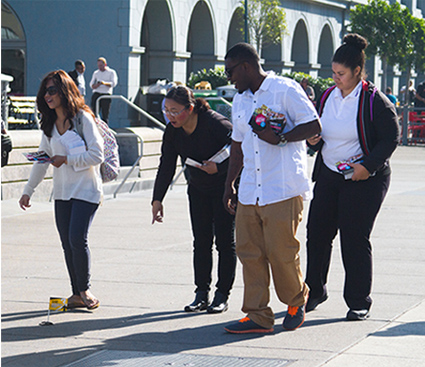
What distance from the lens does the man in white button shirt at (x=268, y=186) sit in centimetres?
558

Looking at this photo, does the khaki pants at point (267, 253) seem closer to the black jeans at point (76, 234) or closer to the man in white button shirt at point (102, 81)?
the black jeans at point (76, 234)

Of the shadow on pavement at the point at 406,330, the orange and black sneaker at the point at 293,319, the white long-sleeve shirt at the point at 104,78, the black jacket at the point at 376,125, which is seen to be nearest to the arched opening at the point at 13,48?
the white long-sleeve shirt at the point at 104,78

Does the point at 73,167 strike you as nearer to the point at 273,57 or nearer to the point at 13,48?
the point at 13,48

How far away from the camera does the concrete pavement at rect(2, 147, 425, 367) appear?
5219 mm

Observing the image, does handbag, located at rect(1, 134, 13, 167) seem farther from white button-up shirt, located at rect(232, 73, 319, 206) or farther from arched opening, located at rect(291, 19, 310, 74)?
arched opening, located at rect(291, 19, 310, 74)

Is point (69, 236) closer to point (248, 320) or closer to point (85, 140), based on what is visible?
point (85, 140)

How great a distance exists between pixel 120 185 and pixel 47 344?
918 cm

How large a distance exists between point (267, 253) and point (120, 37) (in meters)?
21.7

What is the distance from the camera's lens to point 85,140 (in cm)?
659

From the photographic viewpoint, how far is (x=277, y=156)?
560cm

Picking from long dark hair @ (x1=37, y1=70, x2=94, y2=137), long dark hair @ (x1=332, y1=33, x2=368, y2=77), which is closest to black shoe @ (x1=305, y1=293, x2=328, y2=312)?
long dark hair @ (x1=332, y1=33, x2=368, y2=77)

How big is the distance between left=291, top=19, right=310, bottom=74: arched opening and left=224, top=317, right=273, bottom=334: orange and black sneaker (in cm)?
3649

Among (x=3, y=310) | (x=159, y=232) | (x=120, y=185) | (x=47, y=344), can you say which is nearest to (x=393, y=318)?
(x=47, y=344)

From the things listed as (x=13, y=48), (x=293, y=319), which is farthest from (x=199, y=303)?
(x=13, y=48)
